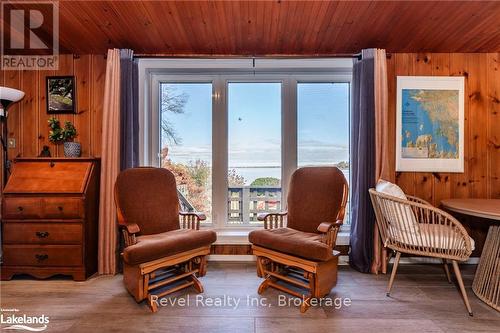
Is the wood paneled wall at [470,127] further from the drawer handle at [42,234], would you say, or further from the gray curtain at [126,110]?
the drawer handle at [42,234]

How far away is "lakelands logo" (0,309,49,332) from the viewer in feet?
6.02

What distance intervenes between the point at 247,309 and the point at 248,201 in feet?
4.55

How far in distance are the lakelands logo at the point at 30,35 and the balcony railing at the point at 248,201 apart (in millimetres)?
2328

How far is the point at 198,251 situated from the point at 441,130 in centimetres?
280

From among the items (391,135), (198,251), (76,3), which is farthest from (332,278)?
(76,3)

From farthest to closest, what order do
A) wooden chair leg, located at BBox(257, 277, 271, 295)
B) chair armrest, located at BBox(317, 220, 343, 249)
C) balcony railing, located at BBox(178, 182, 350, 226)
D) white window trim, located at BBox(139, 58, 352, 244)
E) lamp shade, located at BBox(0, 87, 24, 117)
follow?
1. balcony railing, located at BBox(178, 182, 350, 226)
2. white window trim, located at BBox(139, 58, 352, 244)
3. lamp shade, located at BBox(0, 87, 24, 117)
4. wooden chair leg, located at BBox(257, 277, 271, 295)
5. chair armrest, located at BBox(317, 220, 343, 249)

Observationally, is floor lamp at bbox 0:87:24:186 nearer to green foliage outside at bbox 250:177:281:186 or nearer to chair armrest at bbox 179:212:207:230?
chair armrest at bbox 179:212:207:230

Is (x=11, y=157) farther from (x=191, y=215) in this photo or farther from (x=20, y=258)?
(x=191, y=215)

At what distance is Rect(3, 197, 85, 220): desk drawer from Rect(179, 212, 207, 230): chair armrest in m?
1.04

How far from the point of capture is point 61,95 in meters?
2.97

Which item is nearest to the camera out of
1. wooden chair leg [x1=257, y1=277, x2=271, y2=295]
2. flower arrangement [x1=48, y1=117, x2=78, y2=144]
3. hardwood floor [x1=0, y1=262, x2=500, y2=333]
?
hardwood floor [x1=0, y1=262, x2=500, y2=333]

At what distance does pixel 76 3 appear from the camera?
6.88ft

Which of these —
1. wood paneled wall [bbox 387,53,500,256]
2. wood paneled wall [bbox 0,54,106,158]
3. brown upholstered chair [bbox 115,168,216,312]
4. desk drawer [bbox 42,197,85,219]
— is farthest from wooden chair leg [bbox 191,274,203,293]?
wood paneled wall [bbox 387,53,500,256]

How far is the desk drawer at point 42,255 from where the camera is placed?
247cm
